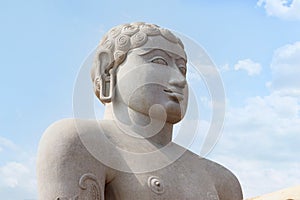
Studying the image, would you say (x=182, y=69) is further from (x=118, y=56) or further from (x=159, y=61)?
(x=118, y=56)

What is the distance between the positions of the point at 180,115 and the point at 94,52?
3.24ft

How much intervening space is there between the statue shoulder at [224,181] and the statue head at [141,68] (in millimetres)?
646

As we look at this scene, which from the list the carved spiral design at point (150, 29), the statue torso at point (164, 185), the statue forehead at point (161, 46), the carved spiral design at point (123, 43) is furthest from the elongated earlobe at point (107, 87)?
the statue torso at point (164, 185)

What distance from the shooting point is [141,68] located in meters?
4.75

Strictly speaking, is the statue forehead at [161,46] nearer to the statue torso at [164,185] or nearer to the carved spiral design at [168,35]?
the carved spiral design at [168,35]

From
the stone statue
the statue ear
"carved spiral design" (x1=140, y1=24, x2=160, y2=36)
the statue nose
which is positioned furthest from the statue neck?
"carved spiral design" (x1=140, y1=24, x2=160, y2=36)

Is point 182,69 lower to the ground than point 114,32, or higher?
lower

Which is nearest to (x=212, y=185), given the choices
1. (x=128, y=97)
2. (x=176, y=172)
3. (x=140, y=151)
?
(x=176, y=172)

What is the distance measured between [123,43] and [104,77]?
13.6 inches

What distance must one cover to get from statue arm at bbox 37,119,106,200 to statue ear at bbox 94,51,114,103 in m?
0.64

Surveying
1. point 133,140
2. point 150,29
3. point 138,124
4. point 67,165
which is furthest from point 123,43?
point 67,165

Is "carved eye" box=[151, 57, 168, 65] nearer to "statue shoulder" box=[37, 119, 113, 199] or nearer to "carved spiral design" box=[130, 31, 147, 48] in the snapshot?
"carved spiral design" box=[130, 31, 147, 48]

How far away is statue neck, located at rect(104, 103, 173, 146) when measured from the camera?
4730 millimetres

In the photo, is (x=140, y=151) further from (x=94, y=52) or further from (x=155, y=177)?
(x=94, y=52)
